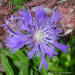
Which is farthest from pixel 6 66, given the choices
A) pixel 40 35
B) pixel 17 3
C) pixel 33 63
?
pixel 17 3

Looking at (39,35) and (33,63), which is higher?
(39,35)

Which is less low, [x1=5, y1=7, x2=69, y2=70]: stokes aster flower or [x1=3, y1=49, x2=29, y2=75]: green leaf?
[x1=5, y1=7, x2=69, y2=70]: stokes aster flower

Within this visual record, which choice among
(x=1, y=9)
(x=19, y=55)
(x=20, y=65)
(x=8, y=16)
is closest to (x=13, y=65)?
(x=20, y=65)

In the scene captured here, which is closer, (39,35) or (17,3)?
(39,35)

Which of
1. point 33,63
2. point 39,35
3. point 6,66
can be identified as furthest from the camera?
point 33,63

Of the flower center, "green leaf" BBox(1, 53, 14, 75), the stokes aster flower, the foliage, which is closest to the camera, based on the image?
the stokes aster flower

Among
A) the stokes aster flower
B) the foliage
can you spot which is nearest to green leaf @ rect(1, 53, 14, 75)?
the stokes aster flower

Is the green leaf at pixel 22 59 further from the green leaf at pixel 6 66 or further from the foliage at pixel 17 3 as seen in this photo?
the foliage at pixel 17 3

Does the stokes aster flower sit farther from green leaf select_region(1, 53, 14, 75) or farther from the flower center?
green leaf select_region(1, 53, 14, 75)

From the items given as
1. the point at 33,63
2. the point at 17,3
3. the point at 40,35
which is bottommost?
the point at 33,63

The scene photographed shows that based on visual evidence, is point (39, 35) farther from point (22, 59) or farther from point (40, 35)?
point (22, 59)

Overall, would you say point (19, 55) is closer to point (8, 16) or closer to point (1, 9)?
point (8, 16)

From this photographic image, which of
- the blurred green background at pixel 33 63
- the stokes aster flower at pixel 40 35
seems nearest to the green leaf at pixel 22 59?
the blurred green background at pixel 33 63

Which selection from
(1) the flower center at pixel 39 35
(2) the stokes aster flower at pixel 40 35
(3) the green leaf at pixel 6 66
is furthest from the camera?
(3) the green leaf at pixel 6 66
